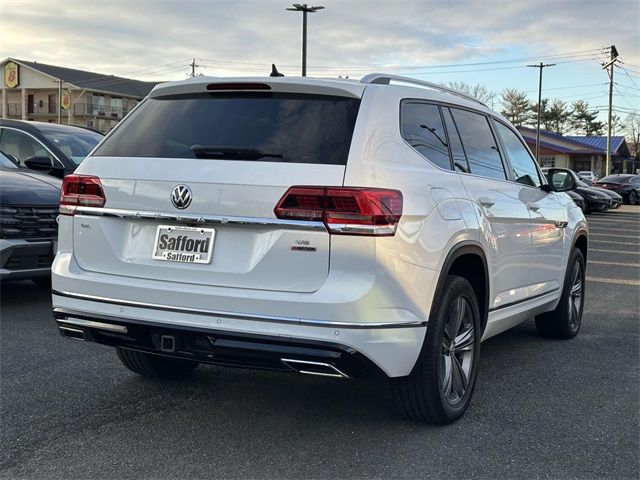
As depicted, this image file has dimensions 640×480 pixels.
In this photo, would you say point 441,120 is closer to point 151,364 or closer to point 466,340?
point 466,340

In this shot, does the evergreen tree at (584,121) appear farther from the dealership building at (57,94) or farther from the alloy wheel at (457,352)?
the alloy wheel at (457,352)

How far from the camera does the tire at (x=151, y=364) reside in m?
4.44

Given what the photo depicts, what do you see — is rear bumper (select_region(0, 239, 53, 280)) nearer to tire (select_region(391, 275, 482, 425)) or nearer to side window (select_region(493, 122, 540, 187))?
tire (select_region(391, 275, 482, 425))

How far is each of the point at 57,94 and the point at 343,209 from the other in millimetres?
76496

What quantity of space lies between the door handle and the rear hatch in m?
1.15

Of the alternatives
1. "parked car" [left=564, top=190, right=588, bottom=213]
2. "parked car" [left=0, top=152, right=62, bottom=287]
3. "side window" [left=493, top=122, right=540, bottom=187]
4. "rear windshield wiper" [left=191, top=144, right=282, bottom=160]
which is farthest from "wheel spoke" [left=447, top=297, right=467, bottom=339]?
"parked car" [left=564, top=190, right=588, bottom=213]

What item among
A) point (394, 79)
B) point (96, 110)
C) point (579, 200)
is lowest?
point (579, 200)

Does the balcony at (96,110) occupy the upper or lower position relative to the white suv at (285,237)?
upper

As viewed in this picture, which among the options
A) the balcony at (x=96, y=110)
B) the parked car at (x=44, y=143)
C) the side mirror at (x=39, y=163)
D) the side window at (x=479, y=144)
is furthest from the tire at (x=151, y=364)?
the balcony at (x=96, y=110)

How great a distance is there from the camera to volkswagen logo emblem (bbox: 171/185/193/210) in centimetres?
338

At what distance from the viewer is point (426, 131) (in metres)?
3.99

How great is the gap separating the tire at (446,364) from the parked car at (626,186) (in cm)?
3086

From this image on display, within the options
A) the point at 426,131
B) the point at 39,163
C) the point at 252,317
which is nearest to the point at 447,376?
the point at 252,317

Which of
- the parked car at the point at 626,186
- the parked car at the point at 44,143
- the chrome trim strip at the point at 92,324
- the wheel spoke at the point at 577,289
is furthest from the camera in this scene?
the parked car at the point at 626,186
